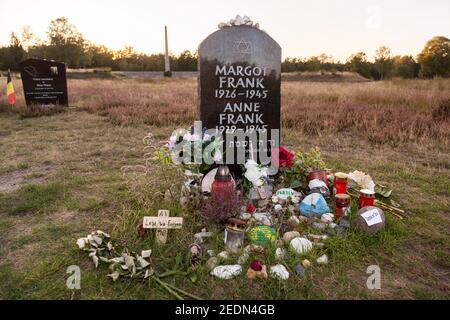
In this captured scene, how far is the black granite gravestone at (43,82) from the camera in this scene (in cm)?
1206

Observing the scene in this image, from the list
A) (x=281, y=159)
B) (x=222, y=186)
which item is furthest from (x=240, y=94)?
(x=222, y=186)

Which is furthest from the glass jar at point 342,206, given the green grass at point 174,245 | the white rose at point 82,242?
the white rose at point 82,242

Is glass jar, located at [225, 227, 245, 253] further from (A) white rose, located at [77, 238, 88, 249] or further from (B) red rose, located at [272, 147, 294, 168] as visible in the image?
(B) red rose, located at [272, 147, 294, 168]

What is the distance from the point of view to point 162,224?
3.46 m

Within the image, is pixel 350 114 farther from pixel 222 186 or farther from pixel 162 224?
pixel 162 224

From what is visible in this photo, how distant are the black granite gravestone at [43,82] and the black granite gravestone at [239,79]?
9.26 m

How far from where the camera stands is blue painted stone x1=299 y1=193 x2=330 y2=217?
3.98 m

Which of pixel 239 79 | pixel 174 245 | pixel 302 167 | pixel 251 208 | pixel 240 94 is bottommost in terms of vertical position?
pixel 174 245

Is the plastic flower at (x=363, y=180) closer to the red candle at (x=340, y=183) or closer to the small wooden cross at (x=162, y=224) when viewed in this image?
the red candle at (x=340, y=183)

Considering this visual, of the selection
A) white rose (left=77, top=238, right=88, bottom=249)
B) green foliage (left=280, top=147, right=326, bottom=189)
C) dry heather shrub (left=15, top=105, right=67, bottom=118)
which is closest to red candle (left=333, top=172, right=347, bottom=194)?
green foliage (left=280, top=147, right=326, bottom=189)

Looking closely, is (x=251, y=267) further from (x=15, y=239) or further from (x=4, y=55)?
(x=4, y=55)

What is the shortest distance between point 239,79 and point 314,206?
189cm
